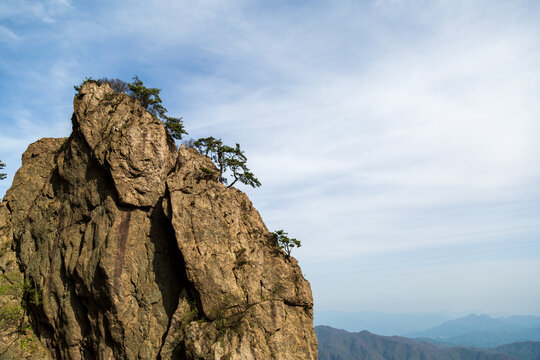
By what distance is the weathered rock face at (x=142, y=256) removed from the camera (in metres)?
32.1

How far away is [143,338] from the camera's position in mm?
32094

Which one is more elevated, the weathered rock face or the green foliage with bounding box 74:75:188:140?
the green foliage with bounding box 74:75:188:140

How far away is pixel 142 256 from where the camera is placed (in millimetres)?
34781

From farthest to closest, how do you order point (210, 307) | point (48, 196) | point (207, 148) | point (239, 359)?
point (207, 148), point (48, 196), point (210, 307), point (239, 359)

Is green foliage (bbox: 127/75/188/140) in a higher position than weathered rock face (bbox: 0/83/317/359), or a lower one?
Answer: higher

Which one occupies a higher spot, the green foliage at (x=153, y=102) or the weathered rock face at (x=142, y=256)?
the green foliage at (x=153, y=102)

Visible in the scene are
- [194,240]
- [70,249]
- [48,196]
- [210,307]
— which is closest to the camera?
[210,307]

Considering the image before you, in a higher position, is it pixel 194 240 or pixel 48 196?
pixel 48 196

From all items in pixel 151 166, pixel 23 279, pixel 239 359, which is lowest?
pixel 239 359

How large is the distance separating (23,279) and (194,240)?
22.0 metres

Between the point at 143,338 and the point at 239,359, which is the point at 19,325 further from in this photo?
the point at 239,359

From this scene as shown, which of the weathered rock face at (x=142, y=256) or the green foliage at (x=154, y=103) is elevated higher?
the green foliage at (x=154, y=103)

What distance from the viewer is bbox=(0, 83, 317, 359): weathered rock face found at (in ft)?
105

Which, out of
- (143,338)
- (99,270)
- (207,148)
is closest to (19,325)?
(99,270)
